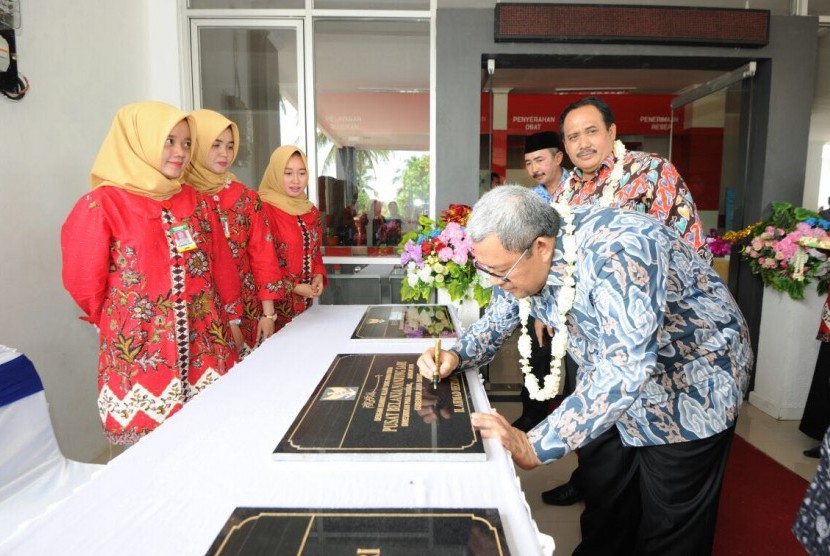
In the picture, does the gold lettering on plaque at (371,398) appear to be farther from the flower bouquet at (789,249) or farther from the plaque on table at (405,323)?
the flower bouquet at (789,249)

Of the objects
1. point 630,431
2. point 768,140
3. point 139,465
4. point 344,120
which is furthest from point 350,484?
point 768,140

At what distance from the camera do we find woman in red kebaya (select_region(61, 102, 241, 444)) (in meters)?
1.67

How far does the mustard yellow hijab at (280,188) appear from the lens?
2701 millimetres

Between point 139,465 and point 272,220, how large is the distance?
1830 mm

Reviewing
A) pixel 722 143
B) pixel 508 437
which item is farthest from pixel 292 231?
pixel 722 143

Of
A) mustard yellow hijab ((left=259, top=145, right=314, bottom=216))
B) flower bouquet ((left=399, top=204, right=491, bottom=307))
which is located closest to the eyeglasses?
flower bouquet ((left=399, top=204, right=491, bottom=307))

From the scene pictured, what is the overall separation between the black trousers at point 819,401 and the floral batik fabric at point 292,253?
2.94 metres

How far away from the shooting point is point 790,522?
2.21 meters

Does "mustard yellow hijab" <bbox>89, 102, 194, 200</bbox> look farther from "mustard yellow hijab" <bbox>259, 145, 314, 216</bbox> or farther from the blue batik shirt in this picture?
the blue batik shirt

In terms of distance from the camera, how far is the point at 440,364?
1.32 m

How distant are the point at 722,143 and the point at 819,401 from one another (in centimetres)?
200

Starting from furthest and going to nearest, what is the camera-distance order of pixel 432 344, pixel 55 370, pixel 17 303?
pixel 55 370 → pixel 17 303 → pixel 432 344

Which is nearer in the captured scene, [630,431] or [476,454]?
[476,454]

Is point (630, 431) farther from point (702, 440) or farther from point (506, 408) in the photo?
point (506, 408)
